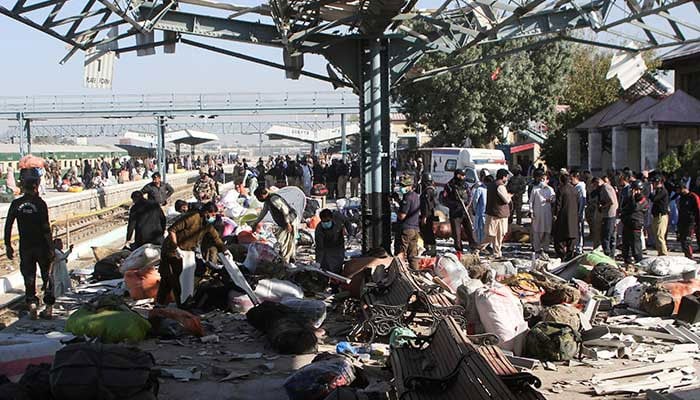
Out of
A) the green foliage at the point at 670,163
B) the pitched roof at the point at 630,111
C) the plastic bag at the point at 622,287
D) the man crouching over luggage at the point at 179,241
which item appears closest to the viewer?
the man crouching over luggage at the point at 179,241

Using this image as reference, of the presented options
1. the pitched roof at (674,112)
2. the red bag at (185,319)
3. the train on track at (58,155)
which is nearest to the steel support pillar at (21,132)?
the train on track at (58,155)

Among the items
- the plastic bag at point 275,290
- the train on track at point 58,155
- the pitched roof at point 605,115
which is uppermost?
the pitched roof at point 605,115

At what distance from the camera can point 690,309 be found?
872cm

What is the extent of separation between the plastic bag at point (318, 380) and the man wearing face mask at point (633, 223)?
7991 mm

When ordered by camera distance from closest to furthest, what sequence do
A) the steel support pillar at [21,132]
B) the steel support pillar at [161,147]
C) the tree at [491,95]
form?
the tree at [491,95]
the steel support pillar at [161,147]
the steel support pillar at [21,132]

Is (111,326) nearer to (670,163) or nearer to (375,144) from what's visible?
(375,144)

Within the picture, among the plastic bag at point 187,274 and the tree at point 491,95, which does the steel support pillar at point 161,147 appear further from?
the plastic bag at point 187,274

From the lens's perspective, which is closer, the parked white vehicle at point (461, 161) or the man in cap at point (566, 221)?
the man in cap at point (566, 221)

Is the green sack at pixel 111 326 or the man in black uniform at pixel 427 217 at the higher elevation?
the man in black uniform at pixel 427 217

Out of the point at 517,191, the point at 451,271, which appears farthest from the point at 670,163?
the point at 451,271

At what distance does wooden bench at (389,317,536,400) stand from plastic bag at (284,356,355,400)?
1.28 feet

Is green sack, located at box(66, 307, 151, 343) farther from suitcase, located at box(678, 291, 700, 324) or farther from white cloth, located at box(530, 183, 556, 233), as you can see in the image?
white cloth, located at box(530, 183, 556, 233)

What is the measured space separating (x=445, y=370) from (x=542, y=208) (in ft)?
29.5

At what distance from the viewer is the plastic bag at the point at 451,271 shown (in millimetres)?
10422
